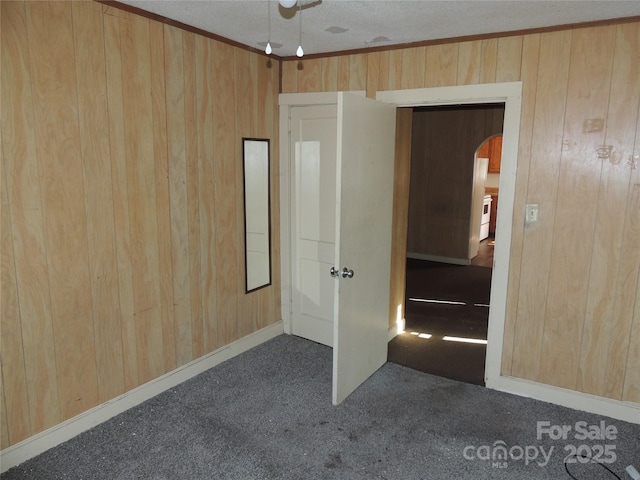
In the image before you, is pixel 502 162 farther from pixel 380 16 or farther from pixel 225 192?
pixel 225 192

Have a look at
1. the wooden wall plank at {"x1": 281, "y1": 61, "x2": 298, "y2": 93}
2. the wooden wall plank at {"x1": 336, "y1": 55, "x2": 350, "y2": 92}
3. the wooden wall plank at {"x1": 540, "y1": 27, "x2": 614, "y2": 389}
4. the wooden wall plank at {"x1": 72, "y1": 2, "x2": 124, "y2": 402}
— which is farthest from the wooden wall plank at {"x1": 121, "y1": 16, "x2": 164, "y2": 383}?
the wooden wall plank at {"x1": 540, "y1": 27, "x2": 614, "y2": 389}

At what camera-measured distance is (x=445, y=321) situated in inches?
179

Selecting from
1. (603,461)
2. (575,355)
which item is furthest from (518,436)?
(575,355)

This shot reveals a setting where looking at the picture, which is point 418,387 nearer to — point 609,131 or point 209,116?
point 609,131

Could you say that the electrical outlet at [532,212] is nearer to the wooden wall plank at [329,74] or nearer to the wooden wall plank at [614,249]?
the wooden wall plank at [614,249]

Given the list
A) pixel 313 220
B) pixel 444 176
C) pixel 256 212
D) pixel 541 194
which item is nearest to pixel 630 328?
pixel 541 194

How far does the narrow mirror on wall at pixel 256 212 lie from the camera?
3.65 meters

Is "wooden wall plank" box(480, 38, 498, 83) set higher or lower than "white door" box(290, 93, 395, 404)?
higher

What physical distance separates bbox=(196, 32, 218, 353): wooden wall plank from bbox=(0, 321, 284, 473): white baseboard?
0.47 feet

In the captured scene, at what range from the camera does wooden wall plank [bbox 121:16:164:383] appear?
2697 mm

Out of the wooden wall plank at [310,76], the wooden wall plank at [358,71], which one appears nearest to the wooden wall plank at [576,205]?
the wooden wall plank at [358,71]

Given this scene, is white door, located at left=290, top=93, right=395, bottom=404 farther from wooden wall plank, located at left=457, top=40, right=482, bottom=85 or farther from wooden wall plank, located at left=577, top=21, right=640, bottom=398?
wooden wall plank, located at left=577, top=21, right=640, bottom=398

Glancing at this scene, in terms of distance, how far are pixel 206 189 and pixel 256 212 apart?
23.0 inches

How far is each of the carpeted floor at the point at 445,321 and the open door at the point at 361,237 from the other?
47 centimetres
